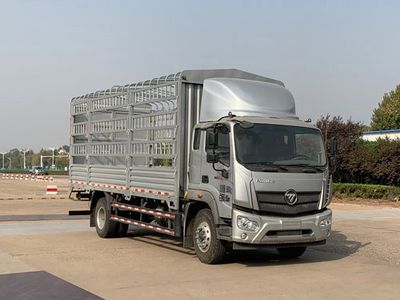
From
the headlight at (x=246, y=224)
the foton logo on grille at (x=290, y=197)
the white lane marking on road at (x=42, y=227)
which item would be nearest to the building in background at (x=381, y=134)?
the white lane marking on road at (x=42, y=227)

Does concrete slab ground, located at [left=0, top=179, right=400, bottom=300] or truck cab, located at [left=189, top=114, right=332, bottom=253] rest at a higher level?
truck cab, located at [left=189, top=114, right=332, bottom=253]

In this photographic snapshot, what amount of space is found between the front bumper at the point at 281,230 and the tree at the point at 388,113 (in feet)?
158

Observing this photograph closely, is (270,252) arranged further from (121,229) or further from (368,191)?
(368,191)

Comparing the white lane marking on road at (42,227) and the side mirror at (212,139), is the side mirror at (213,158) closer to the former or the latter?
the side mirror at (212,139)

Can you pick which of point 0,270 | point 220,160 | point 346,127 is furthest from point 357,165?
point 0,270

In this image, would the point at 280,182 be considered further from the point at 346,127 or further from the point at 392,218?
the point at 346,127

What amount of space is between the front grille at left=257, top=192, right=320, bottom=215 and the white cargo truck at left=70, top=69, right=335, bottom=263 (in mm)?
17

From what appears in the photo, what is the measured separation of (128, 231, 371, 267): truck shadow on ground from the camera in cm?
1010

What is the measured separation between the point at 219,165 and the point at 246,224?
3.72ft

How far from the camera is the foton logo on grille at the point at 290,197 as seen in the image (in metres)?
8.99

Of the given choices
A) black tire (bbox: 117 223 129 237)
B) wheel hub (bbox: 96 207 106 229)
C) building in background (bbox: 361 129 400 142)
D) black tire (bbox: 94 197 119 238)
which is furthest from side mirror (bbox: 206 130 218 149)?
building in background (bbox: 361 129 400 142)

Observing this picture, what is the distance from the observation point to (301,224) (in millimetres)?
9141

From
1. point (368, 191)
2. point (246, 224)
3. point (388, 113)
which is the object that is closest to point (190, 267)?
point (246, 224)

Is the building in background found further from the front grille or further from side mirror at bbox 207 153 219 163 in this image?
side mirror at bbox 207 153 219 163
